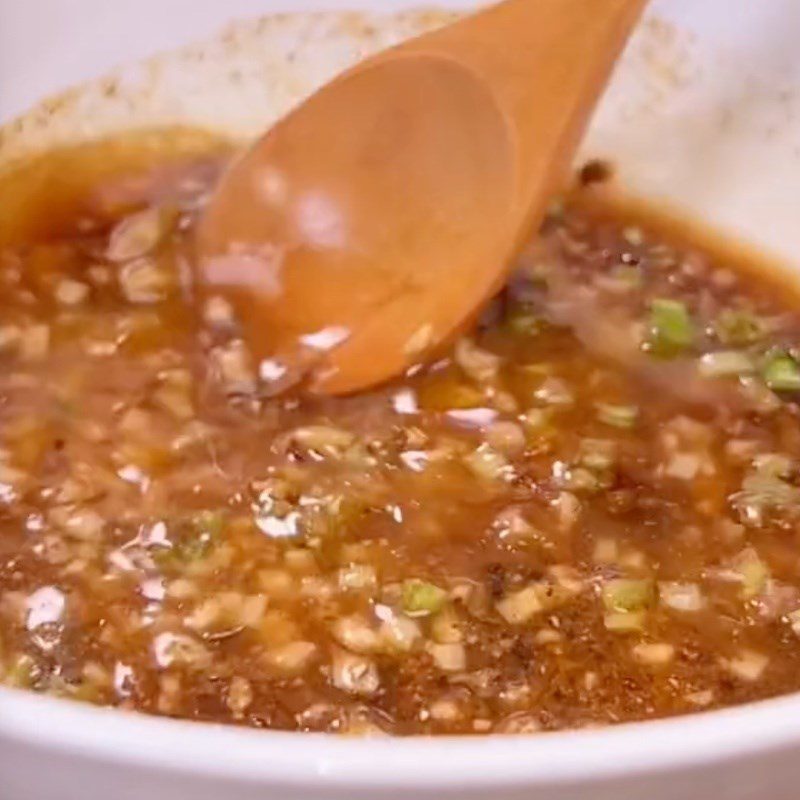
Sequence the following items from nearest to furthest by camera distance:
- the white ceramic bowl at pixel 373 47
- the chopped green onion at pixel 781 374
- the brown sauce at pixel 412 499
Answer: the brown sauce at pixel 412 499 < the chopped green onion at pixel 781 374 < the white ceramic bowl at pixel 373 47

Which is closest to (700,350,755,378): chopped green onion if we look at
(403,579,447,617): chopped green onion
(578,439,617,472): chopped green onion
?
(578,439,617,472): chopped green onion

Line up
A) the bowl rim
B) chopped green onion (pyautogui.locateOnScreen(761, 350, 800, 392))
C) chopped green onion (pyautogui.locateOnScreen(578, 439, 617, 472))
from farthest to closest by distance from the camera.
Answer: chopped green onion (pyautogui.locateOnScreen(761, 350, 800, 392))
chopped green onion (pyautogui.locateOnScreen(578, 439, 617, 472))
the bowl rim

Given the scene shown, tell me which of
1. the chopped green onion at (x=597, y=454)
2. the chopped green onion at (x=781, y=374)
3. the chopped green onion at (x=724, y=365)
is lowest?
the chopped green onion at (x=781, y=374)

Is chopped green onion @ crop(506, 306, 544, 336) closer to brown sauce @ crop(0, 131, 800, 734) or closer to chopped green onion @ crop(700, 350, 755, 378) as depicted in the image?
brown sauce @ crop(0, 131, 800, 734)

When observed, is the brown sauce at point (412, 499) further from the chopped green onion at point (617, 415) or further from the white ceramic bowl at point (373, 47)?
the white ceramic bowl at point (373, 47)

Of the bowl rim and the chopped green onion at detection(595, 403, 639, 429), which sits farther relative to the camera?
the chopped green onion at detection(595, 403, 639, 429)

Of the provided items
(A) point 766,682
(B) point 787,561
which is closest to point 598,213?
(B) point 787,561

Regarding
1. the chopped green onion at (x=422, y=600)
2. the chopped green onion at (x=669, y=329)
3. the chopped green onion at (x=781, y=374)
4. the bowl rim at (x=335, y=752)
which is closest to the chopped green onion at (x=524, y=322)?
the chopped green onion at (x=669, y=329)

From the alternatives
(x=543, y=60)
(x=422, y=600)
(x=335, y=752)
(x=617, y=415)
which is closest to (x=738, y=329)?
(x=617, y=415)
